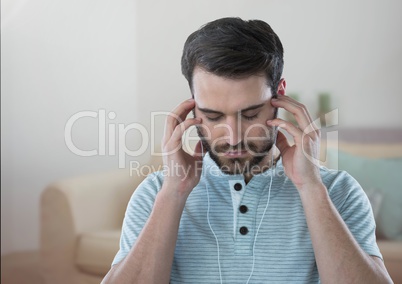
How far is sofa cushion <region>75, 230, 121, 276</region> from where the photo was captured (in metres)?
2.72

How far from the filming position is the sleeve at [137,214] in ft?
4.66

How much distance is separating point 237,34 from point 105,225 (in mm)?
1599

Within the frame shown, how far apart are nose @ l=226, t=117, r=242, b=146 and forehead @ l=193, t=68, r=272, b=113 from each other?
0.08 ft

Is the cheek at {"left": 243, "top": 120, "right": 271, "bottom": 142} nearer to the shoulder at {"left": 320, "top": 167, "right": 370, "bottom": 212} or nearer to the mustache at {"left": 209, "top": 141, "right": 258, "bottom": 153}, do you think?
the mustache at {"left": 209, "top": 141, "right": 258, "bottom": 153}

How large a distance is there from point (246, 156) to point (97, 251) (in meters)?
1.54

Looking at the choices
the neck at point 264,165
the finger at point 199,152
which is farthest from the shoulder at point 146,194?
the neck at point 264,165

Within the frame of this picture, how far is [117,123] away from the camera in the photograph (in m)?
2.90

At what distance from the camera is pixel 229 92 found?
1384 mm

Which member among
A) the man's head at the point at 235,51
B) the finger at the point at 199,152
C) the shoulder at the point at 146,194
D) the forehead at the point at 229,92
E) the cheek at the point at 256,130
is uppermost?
the man's head at the point at 235,51

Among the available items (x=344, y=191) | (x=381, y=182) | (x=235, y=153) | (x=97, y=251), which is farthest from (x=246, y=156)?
(x=97, y=251)

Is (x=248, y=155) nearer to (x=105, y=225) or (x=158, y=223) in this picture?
(x=158, y=223)

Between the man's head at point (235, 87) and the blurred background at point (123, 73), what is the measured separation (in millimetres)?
1274

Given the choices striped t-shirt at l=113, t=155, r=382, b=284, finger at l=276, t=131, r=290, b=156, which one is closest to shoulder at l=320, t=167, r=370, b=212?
striped t-shirt at l=113, t=155, r=382, b=284

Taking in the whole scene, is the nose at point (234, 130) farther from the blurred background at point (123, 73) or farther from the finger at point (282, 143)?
the blurred background at point (123, 73)
